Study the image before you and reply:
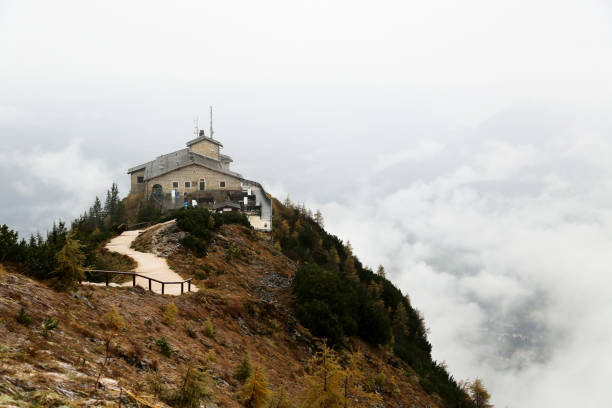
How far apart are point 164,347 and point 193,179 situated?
40.7 meters

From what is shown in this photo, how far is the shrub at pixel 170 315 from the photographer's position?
1320cm

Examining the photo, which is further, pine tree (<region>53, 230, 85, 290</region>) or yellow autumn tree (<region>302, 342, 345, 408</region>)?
pine tree (<region>53, 230, 85, 290</region>)

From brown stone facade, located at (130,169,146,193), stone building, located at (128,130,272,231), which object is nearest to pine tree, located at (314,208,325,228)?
stone building, located at (128,130,272,231)

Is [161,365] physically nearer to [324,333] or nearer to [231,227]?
[324,333]

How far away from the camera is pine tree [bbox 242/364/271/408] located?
369 inches

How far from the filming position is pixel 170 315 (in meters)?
13.5

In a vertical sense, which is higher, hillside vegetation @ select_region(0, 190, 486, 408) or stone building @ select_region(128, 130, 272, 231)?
stone building @ select_region(128, 130, 272, 231)

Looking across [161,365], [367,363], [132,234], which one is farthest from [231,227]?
[161,365]

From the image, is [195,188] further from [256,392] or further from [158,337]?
[256,392]

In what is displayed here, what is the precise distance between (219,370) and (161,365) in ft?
7.65

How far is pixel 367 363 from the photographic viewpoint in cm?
1980

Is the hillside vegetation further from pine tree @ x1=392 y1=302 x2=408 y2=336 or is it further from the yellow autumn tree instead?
pine tree @ x1=392 y1=302 x2=408 y2=336

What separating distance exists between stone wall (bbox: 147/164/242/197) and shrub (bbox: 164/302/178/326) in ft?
118

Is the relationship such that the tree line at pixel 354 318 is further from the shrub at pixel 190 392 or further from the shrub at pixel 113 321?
the shrub at pixel 190 392
